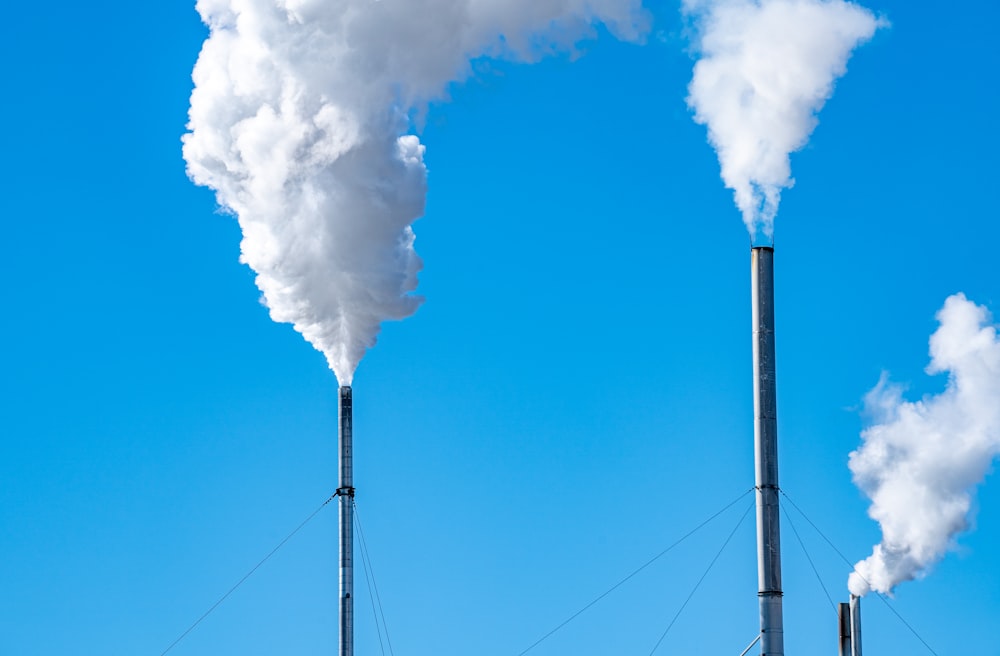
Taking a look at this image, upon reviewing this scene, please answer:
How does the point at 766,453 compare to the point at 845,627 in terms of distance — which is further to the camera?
the point at 845,627

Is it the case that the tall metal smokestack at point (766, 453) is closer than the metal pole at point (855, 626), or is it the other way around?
the tall metal smokestack at point (766, 453)

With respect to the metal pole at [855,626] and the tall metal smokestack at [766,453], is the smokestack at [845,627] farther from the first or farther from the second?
the tall metal smokestack at [766,453]

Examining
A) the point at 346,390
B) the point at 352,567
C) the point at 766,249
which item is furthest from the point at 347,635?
the point at 766,249

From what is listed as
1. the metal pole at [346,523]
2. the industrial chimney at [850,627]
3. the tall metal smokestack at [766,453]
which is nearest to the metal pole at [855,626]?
the industrial chimney at [850,627]

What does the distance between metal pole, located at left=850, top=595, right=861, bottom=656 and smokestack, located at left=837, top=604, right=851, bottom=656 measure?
0.39ft

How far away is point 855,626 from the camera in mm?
63375

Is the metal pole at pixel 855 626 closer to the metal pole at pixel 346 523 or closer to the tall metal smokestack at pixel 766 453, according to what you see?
the tall metal smokestack at pixel 766 453

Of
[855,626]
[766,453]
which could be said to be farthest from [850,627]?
[766,453]

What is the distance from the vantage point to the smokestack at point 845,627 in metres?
63.1

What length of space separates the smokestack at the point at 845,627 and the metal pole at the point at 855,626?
0.12 m

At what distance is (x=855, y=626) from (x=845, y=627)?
0.29 metres

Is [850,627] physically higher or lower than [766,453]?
lower

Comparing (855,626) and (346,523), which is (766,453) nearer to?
(855,626)

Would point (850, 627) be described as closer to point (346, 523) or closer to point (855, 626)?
point (855, 626)
